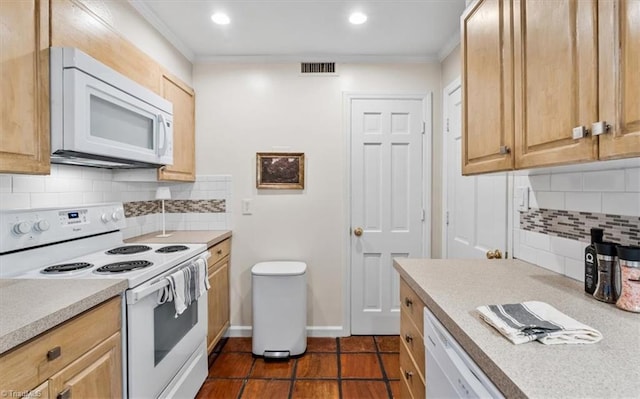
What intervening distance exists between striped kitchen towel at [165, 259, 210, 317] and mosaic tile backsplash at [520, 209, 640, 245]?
1828 millimetres

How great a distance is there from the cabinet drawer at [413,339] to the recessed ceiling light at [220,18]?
7.21 feet

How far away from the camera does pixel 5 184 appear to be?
1.45 m

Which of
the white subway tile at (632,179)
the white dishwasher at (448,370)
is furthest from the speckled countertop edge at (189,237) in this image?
the white subway tile at (632,179)

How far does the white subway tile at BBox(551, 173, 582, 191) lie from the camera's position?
4.32ft

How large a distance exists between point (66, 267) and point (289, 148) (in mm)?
1801

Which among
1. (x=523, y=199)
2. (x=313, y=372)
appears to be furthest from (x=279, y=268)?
(x=523, y=199)

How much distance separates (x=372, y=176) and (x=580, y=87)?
1935mm

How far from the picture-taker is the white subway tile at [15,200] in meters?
1.44

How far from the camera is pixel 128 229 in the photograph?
7.70 ft

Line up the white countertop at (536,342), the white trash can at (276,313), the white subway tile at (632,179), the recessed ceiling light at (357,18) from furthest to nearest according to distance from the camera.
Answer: the white trash can at (276,313)
the recessed ceiling light at (357,18)
the white subway tile at (632,179)
the white countertop at (536,342)

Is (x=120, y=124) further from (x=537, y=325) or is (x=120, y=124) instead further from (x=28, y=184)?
(x=537, y=325)

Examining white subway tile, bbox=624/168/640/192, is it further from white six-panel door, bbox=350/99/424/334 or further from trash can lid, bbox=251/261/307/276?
trash can lid, bbox=251/261/307/276

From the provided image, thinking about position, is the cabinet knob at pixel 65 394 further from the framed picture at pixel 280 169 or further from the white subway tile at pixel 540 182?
the white subway tile at pixel 540 182

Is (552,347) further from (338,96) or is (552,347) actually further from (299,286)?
(338,96)
